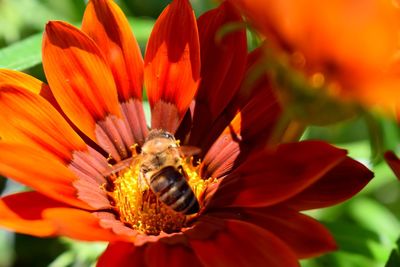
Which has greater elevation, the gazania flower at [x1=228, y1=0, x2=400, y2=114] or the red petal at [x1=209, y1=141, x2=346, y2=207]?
the gazania flower at [x1=228, y1=0, x2=400, y2=114]

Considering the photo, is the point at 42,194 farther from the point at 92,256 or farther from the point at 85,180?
the point at 92,256

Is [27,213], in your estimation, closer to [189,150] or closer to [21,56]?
[189,150]

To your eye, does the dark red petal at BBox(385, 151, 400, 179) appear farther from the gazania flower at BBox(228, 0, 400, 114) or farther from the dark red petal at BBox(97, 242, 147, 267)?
the dark red petal at BBox(97, 242, 147, 267)


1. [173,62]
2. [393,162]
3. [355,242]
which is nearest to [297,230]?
[393,162]

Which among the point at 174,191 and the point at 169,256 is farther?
the point at 174,191

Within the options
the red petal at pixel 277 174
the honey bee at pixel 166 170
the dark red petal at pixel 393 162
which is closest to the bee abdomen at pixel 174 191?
the honey bee at pixel 166 170

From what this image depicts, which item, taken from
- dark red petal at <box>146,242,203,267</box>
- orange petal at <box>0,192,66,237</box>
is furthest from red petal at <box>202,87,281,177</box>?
orange petal at <box>0,192,66,237</box>

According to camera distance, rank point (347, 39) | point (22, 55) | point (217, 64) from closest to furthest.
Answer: point (347, 39) → point (217, 64) → point (22, 55)
